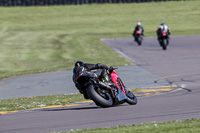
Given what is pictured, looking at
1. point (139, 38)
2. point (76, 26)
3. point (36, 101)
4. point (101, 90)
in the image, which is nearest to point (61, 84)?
point (36, 101)

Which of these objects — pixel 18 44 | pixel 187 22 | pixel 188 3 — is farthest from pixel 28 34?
pixel 188 3

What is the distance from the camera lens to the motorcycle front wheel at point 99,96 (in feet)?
34.3

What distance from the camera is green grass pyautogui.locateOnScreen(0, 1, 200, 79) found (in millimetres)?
29062

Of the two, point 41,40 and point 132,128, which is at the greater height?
point 132,128

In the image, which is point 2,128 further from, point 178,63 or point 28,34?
point 28,34

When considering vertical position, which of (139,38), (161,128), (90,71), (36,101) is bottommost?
(139,38)

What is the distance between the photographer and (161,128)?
26.8 ft

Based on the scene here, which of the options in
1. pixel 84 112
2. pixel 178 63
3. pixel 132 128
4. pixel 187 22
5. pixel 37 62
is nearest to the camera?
pixel 132 128

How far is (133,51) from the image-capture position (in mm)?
27828

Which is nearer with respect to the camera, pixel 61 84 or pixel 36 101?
pixel 36 101

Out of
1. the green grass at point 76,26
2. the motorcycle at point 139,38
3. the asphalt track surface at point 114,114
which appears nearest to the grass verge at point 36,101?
the asphalt track surface at point 114,114

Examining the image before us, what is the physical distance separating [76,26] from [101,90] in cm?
3967

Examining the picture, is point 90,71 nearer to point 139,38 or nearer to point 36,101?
point 36,101

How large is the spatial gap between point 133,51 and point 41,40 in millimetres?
11797
